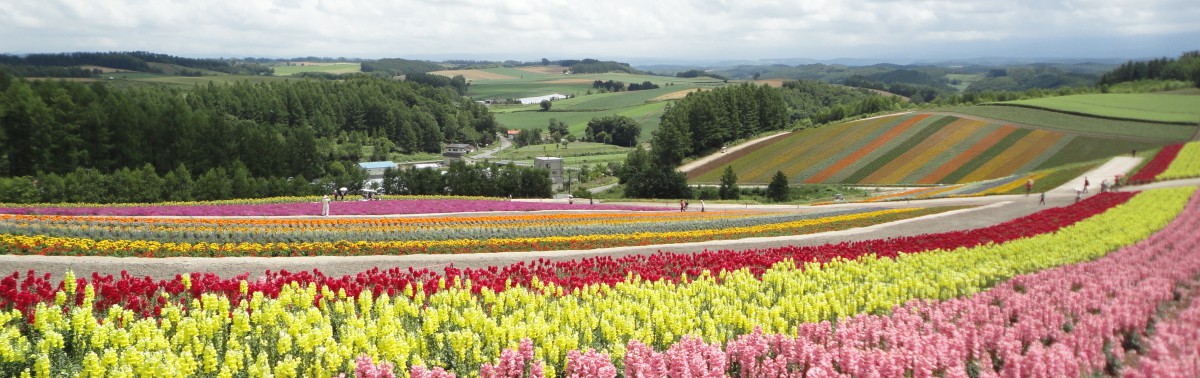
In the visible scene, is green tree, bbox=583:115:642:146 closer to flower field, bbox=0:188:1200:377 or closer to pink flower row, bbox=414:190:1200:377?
flower field, bbox=0:188:1200:377

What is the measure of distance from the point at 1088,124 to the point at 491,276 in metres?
98.2

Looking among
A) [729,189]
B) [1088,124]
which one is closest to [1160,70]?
[1088,124]

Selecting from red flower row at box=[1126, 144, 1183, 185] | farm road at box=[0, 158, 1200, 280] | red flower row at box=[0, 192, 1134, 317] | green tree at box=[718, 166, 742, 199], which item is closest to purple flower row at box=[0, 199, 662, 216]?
farm road at box=[0, 158, 1200, 280]

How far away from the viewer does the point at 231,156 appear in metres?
68.2

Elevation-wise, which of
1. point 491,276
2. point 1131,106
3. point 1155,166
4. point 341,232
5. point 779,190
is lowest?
point 779,190

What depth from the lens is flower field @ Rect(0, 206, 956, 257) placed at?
62.6 feet

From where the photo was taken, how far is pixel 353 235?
23.0 meters

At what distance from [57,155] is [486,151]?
113486mm

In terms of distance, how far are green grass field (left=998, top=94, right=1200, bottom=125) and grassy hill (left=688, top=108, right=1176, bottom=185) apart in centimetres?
1293

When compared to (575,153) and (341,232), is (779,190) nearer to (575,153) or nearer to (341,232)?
(341,232)

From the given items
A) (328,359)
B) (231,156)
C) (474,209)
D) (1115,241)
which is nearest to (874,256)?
(1115,241)

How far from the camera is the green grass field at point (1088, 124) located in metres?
80.9

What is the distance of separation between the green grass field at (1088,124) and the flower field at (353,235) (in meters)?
69.9

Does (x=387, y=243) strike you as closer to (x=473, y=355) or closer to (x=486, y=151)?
(x=473, y=355)
